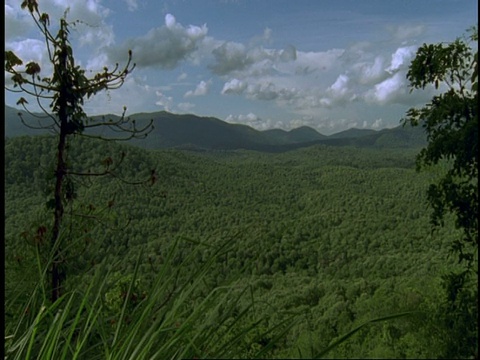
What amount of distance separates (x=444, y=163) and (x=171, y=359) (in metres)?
2.54

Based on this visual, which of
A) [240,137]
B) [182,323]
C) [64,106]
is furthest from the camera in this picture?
[240,137]

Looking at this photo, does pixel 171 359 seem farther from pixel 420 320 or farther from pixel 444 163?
pixel 444 163

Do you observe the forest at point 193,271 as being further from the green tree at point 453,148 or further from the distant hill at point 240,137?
the distant hill at point 240,137

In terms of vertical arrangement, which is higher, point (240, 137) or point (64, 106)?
point (64, 106)

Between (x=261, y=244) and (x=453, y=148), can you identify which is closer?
(x=261, y=244)

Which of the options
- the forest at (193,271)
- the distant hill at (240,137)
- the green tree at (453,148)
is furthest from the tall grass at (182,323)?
the distant hill at (240,137)

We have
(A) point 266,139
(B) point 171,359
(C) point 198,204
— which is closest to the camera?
(B) point 171,359

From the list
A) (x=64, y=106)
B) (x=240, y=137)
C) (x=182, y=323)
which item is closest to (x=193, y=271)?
(x=182, y=323)

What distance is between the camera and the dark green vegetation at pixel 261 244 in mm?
619

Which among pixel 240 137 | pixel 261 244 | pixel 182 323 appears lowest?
pixel 240 137

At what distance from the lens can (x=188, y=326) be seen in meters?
0.65

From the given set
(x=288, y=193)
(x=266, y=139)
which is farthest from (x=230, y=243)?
(x=266, y=139)

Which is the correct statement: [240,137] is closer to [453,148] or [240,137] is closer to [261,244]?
[453,148]

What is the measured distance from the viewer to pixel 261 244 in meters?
0.73
